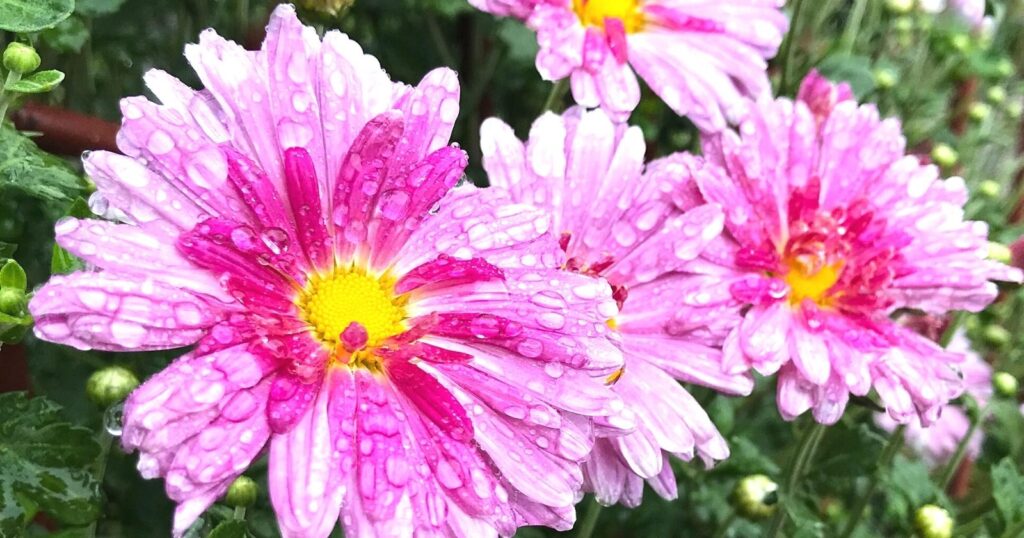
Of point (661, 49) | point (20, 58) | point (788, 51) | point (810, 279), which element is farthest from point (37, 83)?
point (788, 51)

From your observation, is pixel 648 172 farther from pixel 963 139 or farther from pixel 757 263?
Result: pixel 963 139

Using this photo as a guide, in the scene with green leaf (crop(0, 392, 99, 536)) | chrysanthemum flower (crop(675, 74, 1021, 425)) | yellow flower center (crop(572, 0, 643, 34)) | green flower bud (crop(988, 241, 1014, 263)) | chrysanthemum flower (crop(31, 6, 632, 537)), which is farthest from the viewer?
green flower bud (crop(988, 241, 1014, 263))

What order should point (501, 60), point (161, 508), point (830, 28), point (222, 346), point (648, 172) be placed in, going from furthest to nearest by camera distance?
point (830, 28) → point (501, 60) → point (161, 508) → point (648, 172) → point (222, 346)

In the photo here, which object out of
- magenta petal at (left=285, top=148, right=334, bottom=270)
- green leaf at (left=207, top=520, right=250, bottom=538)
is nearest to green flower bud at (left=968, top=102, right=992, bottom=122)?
magenta petal at (left=285, top=148, right=334, bottom=270)

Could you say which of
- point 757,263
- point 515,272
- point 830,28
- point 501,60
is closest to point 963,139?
point 830,28

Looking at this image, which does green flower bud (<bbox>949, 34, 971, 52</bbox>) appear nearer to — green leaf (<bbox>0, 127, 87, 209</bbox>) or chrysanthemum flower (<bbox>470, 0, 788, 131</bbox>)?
chrysanthemum flower (<bbox>470, 0, 788, 131</bbox>)

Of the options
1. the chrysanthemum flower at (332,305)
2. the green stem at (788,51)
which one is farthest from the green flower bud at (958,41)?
the chrysanthemum flower at (332,305)

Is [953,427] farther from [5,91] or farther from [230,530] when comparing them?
[5,91]
